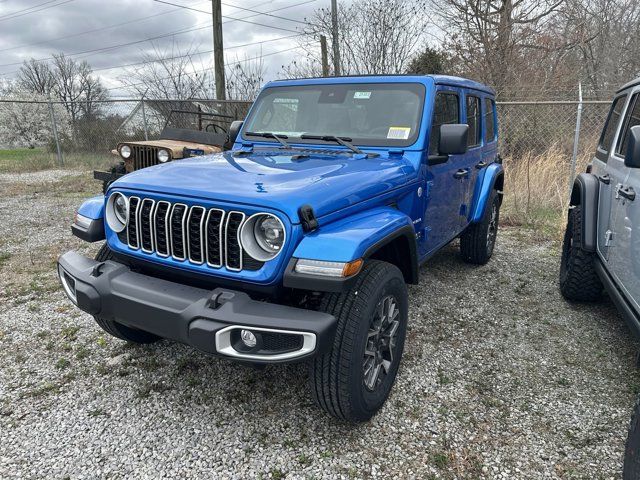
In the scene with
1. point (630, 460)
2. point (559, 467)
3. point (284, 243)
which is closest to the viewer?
point (630, 460)

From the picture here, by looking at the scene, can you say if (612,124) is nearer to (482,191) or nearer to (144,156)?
(482,191)

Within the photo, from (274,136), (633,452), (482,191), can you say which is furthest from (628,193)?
(274,136)

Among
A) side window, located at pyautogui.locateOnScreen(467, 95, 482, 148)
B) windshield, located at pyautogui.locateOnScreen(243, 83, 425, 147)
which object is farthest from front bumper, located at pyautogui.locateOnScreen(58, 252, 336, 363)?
side window, located at pyautogui.locateOnScreen(467, 95, 482, 148)

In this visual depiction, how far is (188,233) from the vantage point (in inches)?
91.9

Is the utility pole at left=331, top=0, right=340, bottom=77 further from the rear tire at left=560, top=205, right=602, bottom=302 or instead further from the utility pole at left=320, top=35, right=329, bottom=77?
the rear tire at left=560, top=205, right=602, bottom=302

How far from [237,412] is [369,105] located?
2.29 m

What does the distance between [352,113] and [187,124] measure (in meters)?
9.78

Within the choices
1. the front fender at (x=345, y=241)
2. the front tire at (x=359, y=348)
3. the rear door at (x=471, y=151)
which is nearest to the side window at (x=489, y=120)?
the rear door at (x=471, y=151)

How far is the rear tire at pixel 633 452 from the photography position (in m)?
1.86

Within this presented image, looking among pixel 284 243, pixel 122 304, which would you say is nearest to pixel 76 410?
pixel 122 304

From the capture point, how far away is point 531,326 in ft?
12.5

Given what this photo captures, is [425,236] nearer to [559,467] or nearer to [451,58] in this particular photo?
[559,467]

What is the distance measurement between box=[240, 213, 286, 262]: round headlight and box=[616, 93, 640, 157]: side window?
251 centimetres

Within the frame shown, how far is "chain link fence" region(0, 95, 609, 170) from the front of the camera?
8.88 meters
